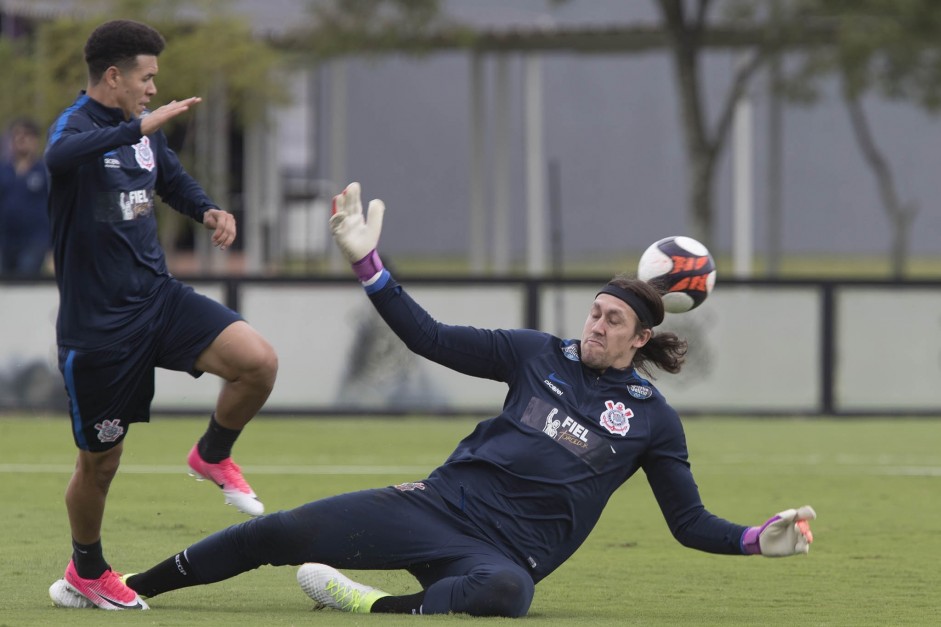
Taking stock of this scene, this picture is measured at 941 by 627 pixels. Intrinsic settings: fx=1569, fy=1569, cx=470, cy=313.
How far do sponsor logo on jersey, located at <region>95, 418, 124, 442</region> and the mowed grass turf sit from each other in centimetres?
66

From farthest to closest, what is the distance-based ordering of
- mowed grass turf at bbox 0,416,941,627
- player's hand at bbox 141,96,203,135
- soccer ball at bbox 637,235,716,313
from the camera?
soccer ball at bbox 637,235,716,313 → mowed grass turf at bbox 0,416,941,627 → player's hand at bbox 141,96,203,135

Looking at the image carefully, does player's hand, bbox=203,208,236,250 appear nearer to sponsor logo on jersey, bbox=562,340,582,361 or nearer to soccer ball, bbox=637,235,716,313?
sponsor logo on jersey, bbox=562,340,582,361

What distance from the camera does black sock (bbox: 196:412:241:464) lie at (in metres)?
6.61

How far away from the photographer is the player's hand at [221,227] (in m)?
6.30

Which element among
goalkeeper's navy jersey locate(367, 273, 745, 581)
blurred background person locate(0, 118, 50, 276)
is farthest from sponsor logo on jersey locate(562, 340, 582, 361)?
blurred background person locate(0, 118, 50, 276)

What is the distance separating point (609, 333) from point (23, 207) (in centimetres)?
1018

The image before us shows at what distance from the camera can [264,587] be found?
22.2 feet

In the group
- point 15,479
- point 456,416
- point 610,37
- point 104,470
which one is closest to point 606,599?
point 104,470

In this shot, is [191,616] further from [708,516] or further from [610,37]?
[610,37]

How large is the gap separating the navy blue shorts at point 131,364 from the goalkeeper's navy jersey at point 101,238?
0.05m

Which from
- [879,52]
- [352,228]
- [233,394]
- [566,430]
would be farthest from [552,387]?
[879,52]

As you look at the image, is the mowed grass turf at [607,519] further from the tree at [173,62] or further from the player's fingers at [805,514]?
the tree at [173,62]

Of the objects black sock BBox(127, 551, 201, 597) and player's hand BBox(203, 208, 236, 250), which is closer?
black sock BBox(127, 551, 201, 597)

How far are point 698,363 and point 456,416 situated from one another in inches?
92.1
